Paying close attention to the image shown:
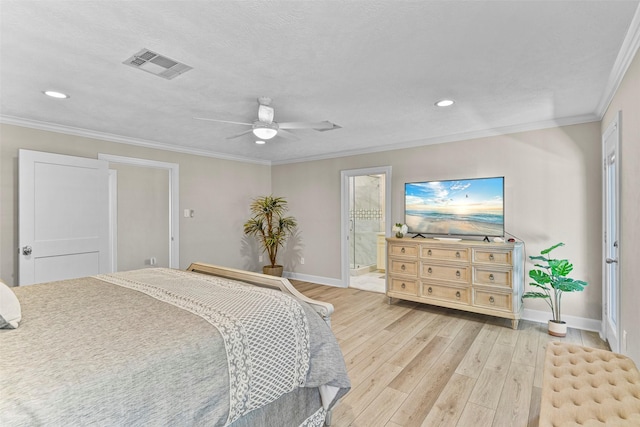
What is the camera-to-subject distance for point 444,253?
3.97 m

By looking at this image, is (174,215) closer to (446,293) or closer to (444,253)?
(444,253)

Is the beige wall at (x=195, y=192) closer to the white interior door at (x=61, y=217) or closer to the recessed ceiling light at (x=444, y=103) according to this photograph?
the white interior door at (x=61, y=217)

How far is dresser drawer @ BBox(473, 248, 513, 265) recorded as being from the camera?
354 cm

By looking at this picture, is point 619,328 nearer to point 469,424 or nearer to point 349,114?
point 469,424

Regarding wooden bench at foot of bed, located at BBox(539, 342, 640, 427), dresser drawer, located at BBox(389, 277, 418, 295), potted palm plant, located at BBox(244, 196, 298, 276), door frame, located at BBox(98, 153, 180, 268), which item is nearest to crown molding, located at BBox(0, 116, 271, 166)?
door frame, located at BBox(98, 153, 180, 268)

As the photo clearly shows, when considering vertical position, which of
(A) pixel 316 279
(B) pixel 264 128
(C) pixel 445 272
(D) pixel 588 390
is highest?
(B) pixel 264 128

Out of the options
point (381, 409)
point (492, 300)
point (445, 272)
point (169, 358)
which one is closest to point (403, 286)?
point (445, 272)

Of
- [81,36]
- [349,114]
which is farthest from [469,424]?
[81,36]

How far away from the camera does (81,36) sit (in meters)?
1.86

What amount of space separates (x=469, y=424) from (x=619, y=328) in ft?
5.06

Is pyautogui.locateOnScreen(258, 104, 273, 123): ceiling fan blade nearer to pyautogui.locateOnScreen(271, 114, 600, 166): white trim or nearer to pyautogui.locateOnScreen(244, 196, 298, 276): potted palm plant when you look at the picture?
pyautogui.locateOnScreen(271, 114, 600, 166): white trim

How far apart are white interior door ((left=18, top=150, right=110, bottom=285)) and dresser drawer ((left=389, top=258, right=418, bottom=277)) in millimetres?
3765

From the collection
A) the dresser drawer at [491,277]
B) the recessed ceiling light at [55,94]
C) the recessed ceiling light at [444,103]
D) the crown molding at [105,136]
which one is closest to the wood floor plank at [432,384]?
the dresser drawer at [491,277]

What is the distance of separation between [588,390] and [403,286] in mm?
2823
